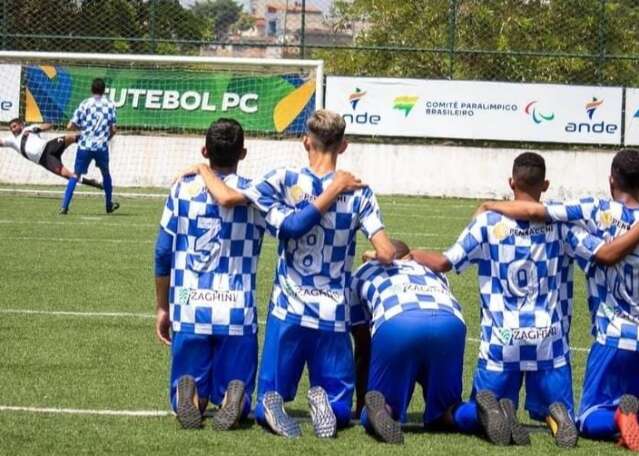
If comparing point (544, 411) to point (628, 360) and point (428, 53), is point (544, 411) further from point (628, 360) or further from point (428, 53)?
point (428, 53)

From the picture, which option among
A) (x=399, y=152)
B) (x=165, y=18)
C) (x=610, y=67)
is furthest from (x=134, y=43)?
(x=610, y=67)

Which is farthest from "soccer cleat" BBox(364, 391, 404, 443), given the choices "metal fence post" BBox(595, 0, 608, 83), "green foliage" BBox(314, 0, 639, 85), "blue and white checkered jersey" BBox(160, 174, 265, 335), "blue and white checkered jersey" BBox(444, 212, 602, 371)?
"metal fence post" BBox(595, 0, 608, 83)

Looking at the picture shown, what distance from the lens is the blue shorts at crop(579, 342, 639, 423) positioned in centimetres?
694

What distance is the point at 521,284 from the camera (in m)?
6.89

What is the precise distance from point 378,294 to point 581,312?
498cm

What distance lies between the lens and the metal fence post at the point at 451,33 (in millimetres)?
27109

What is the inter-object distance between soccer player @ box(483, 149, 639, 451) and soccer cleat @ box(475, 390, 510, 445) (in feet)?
1.89

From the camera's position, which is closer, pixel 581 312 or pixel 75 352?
pixel 75 352

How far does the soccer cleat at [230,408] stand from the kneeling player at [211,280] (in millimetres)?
22

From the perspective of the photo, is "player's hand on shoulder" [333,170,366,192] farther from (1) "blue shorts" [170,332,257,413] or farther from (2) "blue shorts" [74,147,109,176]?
(2) "blue shorts" [74,147,109,176]

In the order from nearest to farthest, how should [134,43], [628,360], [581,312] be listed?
[628,360] → [581,312] → [134,43]

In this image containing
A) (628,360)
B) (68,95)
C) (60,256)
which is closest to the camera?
(628,360)

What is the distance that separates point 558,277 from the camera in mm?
6977

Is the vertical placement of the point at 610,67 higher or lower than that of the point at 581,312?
higher
